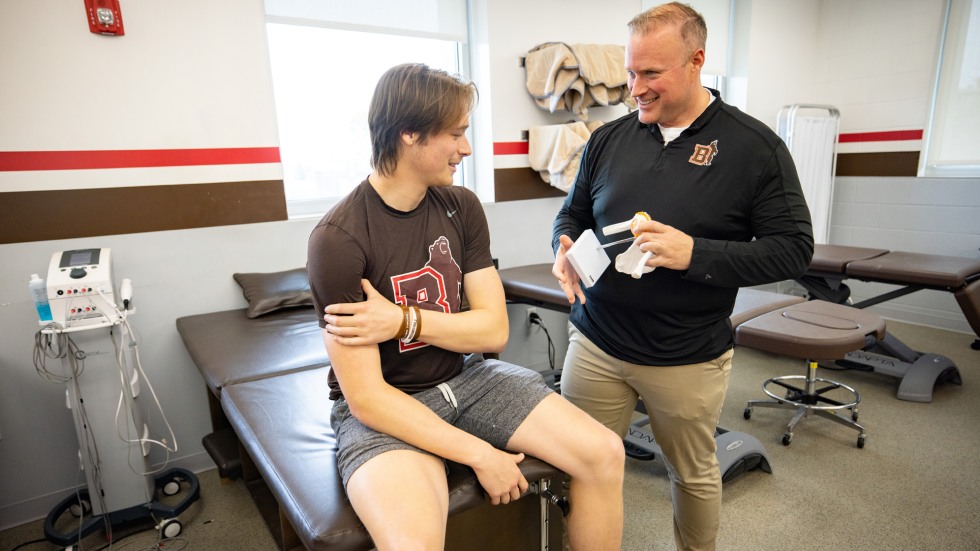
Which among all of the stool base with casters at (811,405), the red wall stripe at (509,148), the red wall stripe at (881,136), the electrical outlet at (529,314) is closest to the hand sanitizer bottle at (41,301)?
the red wall stripe at (509,148)

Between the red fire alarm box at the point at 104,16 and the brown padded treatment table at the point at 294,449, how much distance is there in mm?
1138

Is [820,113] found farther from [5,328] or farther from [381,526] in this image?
[5,328]

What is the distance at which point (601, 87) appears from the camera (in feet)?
10.1

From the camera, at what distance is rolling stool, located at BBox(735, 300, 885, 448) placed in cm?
230

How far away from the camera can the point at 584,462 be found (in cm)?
120

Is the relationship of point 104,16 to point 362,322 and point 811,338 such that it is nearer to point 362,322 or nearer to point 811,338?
point 362,322

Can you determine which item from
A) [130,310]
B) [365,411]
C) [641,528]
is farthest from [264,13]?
[641,528]

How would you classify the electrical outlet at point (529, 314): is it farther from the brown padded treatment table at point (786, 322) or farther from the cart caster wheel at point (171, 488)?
the cart caster wheel at point (171, 488)

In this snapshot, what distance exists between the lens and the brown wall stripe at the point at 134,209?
1993 millimetres

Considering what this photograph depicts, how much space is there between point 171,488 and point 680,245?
2.18m

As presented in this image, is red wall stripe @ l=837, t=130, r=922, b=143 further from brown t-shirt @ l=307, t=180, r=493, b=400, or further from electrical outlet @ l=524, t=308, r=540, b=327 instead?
brown t-shirt @ l=307, t=180, r=493, b=400

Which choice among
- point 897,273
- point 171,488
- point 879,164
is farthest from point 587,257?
point 879,164

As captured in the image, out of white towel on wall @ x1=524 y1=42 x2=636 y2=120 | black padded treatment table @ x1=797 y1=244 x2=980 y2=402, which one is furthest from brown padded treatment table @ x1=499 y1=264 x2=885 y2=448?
white towel on wall @ x1=524 y1=42 x2=636 y2=120

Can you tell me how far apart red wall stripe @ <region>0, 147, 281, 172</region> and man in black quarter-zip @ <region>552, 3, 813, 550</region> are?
5.03 ft
